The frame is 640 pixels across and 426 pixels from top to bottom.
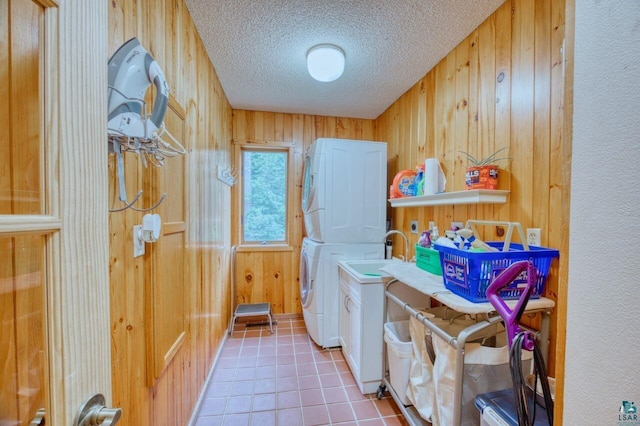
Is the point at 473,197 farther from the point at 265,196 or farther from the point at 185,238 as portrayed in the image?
the point at 265,196

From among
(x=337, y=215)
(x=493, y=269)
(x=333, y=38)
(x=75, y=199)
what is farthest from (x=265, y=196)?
(x=75, y=199)

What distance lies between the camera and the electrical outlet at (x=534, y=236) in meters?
1.25

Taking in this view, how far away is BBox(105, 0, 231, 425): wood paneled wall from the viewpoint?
0.89 m

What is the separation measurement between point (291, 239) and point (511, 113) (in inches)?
95.4

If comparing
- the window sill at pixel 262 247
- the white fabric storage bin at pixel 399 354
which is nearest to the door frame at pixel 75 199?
the white fabric storage bin at pixel 399 354

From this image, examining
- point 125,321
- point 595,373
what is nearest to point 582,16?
point 595,373

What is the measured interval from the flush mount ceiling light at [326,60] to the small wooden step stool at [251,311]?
2358 mm

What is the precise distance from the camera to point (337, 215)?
2477 millimetres

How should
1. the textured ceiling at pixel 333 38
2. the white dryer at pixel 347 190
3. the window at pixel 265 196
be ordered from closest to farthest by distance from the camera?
the textured ceiling at pixel 333 38 → the white dryer at pixel 347 190 → the window at pixel 265 196

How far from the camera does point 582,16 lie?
0.57 m

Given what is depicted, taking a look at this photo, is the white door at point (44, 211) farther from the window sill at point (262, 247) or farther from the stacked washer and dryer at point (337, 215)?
the window sill at point (262, 247)

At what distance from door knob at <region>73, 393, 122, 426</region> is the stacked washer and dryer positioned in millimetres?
2015

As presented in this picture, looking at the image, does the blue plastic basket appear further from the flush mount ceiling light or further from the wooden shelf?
the flush mount ceiling light

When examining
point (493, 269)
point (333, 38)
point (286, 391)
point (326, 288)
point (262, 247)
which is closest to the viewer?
point (493, 269)
